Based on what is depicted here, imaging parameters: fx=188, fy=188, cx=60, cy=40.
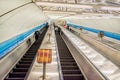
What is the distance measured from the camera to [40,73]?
350 centimetres

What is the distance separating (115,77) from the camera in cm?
317

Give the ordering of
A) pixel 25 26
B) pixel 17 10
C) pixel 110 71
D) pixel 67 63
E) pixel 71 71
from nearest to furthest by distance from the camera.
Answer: pixel 110 71, pixel 71 71, pixel 67 63, pixel 17 10, pixel 25 26

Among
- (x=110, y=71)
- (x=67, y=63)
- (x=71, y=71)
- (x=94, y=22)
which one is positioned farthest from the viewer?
(x=94, y=22)

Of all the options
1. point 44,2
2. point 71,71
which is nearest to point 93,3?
point 44,2

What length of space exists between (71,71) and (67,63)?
0.84m

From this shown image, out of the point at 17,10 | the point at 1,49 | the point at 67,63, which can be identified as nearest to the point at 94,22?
the point at 17,10

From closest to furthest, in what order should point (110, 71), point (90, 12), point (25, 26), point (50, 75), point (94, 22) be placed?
point (50, 75)
point (110, 71)
point (25, 26)
point (90, 12)
point (94, 22)

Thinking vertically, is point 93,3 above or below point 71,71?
above

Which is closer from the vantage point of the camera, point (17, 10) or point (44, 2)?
point (17, 10)

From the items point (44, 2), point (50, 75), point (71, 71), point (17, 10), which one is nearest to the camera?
point (50, 75)

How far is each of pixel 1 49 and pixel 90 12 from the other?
555 inches

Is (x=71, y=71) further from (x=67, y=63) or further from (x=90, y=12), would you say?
(x=90, y=12)

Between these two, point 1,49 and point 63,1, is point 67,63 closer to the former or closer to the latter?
point 1,49

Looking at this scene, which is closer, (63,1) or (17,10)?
(17,10)
